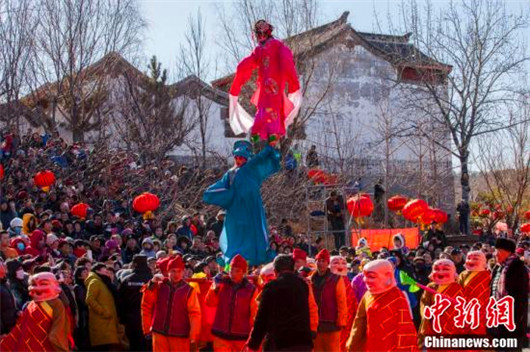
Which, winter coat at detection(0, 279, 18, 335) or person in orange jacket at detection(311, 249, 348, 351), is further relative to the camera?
person in orange jacket at detection(311, 249, 348, 351)

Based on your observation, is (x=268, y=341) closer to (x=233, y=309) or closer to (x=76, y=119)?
(x=233, y=309)

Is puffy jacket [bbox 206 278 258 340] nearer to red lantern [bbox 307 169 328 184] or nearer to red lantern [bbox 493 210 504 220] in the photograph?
red lantern [bbox 307 169 328 184]

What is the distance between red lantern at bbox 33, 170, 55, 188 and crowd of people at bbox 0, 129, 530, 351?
279cm

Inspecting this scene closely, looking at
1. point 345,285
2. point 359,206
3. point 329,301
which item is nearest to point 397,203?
point 359,206

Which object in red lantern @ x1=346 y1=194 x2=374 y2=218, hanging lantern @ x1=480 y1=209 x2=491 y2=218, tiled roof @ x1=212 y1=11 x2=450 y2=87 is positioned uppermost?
tiled roof @ x1=212 y1=11 x2=450 y2=87

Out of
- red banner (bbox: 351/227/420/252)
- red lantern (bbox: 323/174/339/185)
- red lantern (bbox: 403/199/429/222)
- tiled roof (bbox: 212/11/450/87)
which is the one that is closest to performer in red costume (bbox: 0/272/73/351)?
red banner (bbox: 351/227/420/252)

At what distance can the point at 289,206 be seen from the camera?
29750 mm

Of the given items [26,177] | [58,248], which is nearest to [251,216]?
[58,248]

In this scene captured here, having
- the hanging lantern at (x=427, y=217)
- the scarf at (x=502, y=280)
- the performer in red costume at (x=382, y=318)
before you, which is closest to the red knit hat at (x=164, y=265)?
the performer in red costume at (x=382, y=318)

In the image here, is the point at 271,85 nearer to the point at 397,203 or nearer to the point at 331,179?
the point at 397,203

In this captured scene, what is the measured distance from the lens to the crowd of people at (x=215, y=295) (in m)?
8.48

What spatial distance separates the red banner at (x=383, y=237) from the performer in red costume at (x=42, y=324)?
14.3 m

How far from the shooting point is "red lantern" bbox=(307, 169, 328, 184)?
91.5ft

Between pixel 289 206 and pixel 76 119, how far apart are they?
28.8 feet
